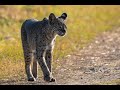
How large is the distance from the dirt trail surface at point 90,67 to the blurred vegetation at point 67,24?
396mm

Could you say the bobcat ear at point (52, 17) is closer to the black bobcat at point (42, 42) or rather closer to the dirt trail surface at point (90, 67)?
the black bobcat at point (42, 42)

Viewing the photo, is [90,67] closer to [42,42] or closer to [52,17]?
[42,42]

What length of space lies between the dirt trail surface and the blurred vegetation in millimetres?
396

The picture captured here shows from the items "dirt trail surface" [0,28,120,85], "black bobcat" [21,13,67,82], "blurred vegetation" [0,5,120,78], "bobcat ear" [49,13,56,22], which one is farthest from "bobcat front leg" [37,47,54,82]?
"blurred vegetation" [0,5,120,78]

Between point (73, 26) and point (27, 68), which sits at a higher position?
point (73, 26)

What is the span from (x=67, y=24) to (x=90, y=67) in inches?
406

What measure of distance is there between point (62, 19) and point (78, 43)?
277 inches

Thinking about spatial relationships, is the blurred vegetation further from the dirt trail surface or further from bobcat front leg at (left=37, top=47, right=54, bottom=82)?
bobcat front leg at (left=37, top=47, right=54, bottom=82)

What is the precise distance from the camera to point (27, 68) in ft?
45.9

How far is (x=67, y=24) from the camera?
2561cm

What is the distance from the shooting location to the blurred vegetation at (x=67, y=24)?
15770 mm
